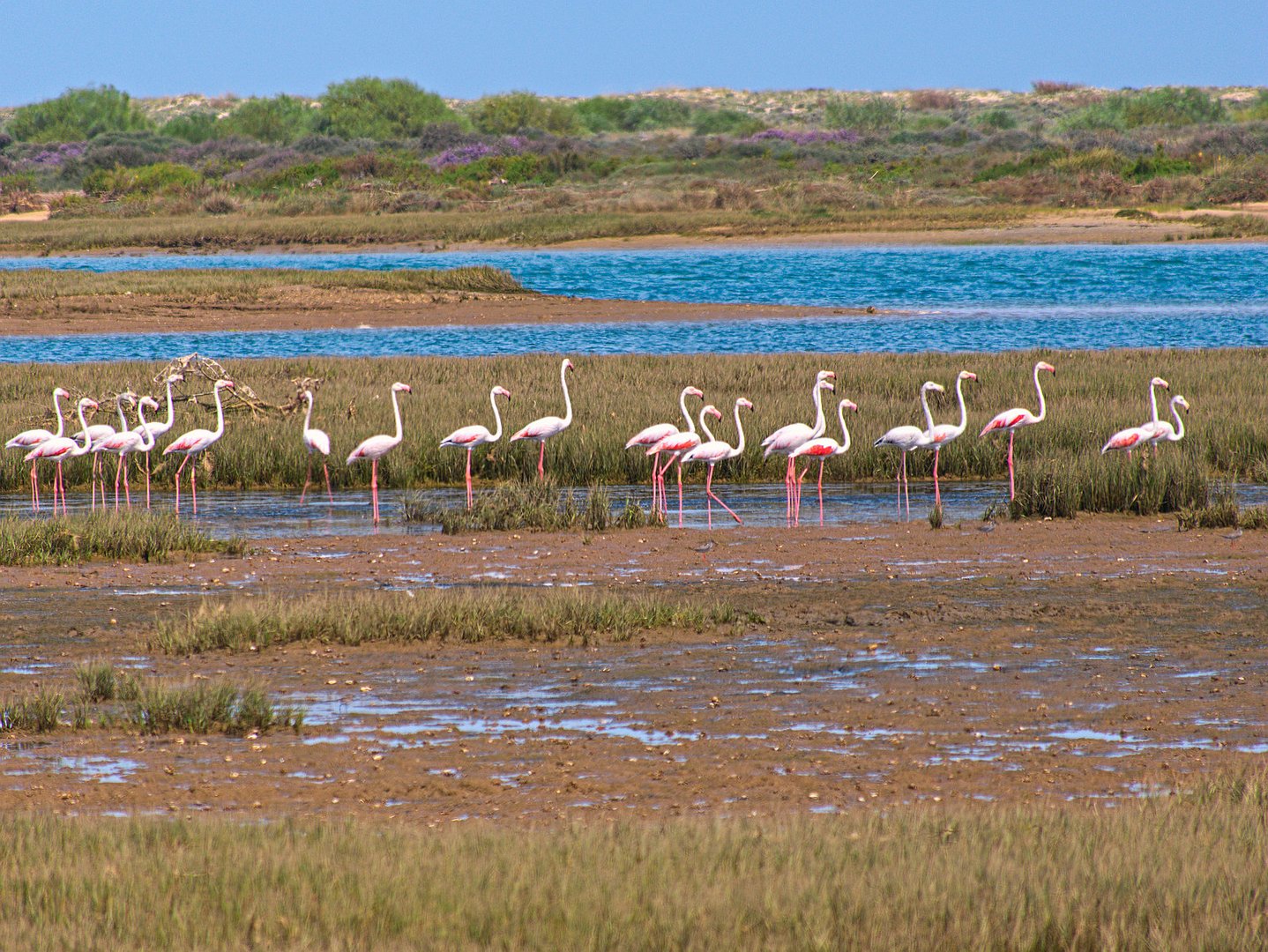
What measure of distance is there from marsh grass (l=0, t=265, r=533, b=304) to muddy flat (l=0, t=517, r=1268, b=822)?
95.0 feet

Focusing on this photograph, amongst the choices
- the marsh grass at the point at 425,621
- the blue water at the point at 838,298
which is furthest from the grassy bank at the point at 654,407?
the marsh grass at the point at 425,621

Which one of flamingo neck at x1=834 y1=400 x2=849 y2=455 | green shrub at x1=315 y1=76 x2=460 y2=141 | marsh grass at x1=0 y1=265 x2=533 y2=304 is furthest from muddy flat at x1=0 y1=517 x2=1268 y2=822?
green shrub at x1=315 y1=76 x2=460 y2=141

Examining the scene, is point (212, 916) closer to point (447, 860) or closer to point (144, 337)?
point (447, 860)

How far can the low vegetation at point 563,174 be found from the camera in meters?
63.7

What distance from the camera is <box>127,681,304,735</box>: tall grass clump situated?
26.8ft

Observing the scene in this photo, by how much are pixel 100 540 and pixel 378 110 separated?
346 feet

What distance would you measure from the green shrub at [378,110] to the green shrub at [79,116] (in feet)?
51.0

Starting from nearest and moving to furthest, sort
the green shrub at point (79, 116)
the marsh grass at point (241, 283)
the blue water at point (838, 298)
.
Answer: the blue water at point (838, 298), the marsh grass at point (241, 283), the green shrub at point (79, 116)

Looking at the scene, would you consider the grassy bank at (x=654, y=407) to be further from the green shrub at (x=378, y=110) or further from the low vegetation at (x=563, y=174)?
the green shrub at (x=378, y=110)

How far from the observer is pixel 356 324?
126 feet

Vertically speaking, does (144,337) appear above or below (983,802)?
above

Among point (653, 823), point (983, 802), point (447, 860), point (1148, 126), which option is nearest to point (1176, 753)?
point (983, 802)

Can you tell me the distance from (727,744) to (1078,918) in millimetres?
3030

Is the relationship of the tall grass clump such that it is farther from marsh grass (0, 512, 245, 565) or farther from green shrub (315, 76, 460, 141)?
green shrub (315, 76, 460, 141)
